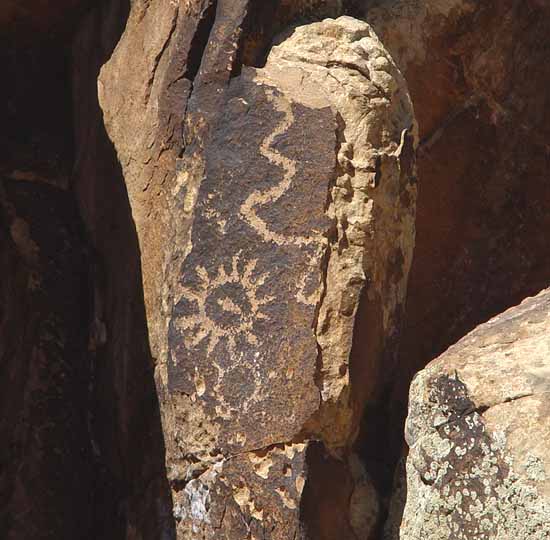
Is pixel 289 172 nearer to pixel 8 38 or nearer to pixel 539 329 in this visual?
pixel 539 329

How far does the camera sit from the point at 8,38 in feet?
9.50

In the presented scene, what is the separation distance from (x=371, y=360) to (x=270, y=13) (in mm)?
676

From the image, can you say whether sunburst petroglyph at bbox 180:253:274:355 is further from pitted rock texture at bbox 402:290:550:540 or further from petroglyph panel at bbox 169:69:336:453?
pitted rock texture at bbox 402:290:550:540

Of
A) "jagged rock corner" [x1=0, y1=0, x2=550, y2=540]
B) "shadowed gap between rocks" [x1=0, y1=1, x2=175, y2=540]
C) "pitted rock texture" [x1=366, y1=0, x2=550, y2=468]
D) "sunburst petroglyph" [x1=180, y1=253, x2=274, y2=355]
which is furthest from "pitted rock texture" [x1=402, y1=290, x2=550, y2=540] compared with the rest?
"pitted rock texture" [x1=366, y1=0, x2=550, y2=468]

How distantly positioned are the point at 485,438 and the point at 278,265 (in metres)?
0.50

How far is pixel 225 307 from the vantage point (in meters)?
2.09

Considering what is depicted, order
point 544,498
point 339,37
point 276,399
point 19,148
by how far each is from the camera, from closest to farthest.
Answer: point 544,498, point 276,399, point 339,37, point 19,148

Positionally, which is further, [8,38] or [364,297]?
[8,38]

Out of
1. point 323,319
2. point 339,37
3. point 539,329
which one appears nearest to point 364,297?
point 323,319

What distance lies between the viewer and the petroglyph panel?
79.3 inches

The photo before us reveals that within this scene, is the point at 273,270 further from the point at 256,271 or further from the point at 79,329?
the point at 79,329

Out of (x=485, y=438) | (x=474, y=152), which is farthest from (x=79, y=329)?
(x=485, y=438)

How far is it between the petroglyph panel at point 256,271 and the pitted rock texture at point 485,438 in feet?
0.82

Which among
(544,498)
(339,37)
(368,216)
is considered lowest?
(544,498)
